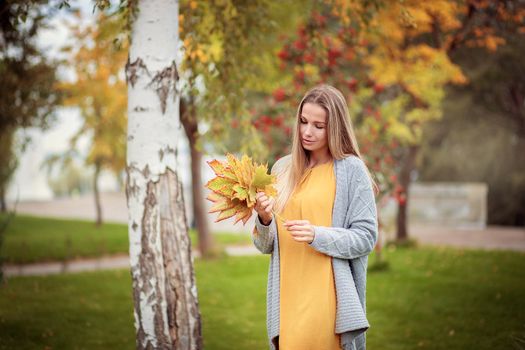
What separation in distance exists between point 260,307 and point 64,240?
9.74 meters

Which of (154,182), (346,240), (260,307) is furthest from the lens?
(260,307)

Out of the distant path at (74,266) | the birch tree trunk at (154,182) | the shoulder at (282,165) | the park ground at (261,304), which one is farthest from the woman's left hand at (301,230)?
the distant path at (74,266)

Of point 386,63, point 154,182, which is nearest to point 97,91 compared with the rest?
point 386,63

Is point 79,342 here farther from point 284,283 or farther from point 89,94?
point 89,94

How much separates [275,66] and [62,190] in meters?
40.2

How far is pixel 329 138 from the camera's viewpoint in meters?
2.75

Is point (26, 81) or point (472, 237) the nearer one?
point (26, 81)

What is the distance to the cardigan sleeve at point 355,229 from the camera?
257 cm

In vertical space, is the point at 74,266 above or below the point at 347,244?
below

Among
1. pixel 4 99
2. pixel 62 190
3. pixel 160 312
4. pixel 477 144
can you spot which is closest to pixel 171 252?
pixel 160 312

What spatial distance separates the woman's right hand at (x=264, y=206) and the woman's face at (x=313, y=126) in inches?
16.1

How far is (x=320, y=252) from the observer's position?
2.67m

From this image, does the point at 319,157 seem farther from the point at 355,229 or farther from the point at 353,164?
the point at 355,229

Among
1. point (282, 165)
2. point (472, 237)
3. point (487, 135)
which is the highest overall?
point (487, 135)
